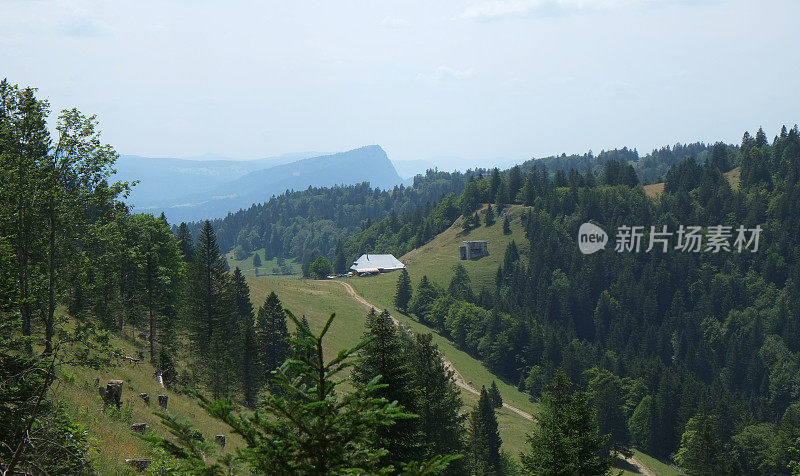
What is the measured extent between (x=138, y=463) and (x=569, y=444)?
53.2ft

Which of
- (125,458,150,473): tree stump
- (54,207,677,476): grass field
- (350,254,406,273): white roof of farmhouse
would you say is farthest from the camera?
(350,254,406,273): white roof of farmhouse

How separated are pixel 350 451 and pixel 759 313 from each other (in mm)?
179888

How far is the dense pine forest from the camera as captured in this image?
8.96 meters

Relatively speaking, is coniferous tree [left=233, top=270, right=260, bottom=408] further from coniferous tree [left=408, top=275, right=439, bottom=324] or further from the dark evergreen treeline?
coniferous tree [left=408, top=275, right=439, bottom=324]

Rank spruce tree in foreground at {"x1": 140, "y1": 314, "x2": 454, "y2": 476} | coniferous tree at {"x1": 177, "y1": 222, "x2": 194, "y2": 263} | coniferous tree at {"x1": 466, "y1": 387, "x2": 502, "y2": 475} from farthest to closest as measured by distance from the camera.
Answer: coniferous tree at {"x1": 177, "y1": 222, "x2": 194, "y2": 263}
coniferous tree at {"x1": 466, "y1": 387, "x2": 502, "y2": 475}
spruce tree in foreground at {"x1": 140, "y1": 314, "x2": 454, "y2": 476}

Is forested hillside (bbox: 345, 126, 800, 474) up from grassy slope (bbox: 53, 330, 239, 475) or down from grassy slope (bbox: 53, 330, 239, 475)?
down

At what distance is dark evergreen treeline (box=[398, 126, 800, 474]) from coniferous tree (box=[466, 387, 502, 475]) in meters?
39.2

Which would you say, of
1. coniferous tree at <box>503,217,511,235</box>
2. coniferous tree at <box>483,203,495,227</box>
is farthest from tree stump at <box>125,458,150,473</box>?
coniferous tree at <box>483,203,495,227</box>

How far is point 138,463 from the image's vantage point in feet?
65.1

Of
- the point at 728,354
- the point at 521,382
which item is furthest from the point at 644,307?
the point at 521,382

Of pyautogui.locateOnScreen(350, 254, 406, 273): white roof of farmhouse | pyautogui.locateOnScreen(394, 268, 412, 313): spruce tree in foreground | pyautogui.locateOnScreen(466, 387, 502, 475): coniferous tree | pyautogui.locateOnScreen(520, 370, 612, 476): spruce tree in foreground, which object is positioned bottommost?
pyautogui.locateOnScreen(466, 387, 502, 475): coniferous tree

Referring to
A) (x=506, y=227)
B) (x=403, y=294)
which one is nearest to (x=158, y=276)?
(x=403, y=294)

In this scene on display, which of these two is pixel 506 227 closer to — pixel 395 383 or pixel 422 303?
pixel 422 303

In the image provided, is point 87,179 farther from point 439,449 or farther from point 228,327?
point 228,327
